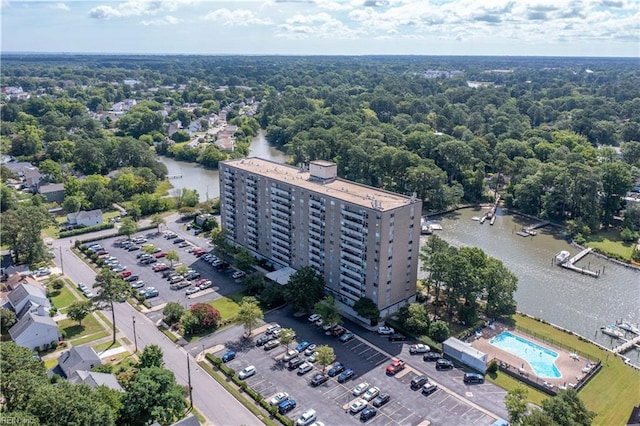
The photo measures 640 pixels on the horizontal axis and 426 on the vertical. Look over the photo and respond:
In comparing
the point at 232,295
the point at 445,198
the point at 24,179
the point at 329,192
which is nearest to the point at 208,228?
the point at 232,295

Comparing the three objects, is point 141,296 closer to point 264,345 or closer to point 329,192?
point 264,345

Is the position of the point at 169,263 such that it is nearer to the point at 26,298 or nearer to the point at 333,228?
the point at 26,298

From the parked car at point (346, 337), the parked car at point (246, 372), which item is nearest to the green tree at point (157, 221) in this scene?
the parked car at point (246, 372)

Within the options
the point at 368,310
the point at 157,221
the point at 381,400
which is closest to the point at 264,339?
→ the point at 368,310

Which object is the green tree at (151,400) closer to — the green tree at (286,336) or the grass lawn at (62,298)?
the green tree at (286,336)

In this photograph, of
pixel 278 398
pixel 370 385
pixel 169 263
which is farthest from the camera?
pixel 169 263
